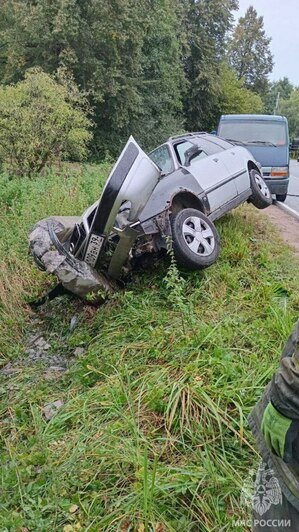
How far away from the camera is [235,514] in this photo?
7.89 feet

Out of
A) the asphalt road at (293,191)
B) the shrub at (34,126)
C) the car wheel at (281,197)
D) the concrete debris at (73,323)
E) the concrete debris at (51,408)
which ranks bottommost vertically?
the asphalt road at (293,191)

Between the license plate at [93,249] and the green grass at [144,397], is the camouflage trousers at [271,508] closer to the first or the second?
the green grass at [144,397]

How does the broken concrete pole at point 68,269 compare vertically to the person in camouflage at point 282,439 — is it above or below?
below

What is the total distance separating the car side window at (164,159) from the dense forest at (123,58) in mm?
4309

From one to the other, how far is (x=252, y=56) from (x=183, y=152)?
144ft

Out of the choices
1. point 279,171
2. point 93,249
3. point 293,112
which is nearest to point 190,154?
point 93,249

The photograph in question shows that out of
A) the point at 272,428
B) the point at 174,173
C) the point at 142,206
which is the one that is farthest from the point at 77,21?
the point at 272,428

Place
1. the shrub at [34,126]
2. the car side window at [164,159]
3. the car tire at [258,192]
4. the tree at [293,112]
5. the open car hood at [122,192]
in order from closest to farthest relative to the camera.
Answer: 1. the open car hood at [122,192]
2. the car side window at [164,159]
3. the car tire at [258,192]
4. the shrub at [34,126]
5. the tree at [293,112]

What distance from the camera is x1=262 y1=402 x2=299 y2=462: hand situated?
1300 millimetres

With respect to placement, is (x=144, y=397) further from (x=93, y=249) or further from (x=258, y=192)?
(x=258, y=192)

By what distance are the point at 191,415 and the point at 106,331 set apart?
68.8 inches

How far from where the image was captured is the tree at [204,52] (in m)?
27.2

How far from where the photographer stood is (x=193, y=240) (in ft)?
16.3

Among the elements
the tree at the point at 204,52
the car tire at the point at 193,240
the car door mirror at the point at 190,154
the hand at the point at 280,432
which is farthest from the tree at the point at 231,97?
the hand at the point at 280,432
